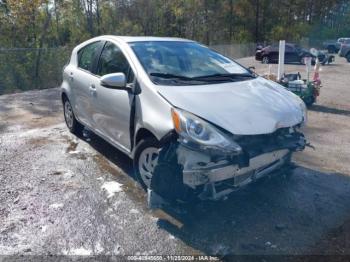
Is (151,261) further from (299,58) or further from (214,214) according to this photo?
(299,58)

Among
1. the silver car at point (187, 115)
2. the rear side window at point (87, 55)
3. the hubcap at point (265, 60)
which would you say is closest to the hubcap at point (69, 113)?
the rear side window at point (87, 55)

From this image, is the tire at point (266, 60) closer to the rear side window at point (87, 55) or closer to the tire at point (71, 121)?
the tire at point (71, 121)

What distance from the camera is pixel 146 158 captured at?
3699 mm

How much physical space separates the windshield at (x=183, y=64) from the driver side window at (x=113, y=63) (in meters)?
0.18

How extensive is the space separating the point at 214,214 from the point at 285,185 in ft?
3.71

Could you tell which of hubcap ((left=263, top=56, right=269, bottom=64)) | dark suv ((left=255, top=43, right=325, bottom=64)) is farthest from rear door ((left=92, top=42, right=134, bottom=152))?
hubcap ((left=263, top=56, right=269, bottom=64))

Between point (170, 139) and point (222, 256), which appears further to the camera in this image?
point (170, 139)

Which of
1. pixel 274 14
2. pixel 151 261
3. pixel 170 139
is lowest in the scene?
pixel 151 261

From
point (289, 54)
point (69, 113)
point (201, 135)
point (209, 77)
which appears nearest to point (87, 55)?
point (69, 113)

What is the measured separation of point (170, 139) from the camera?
10.4ft

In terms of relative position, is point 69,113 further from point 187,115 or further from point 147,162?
point 187,115

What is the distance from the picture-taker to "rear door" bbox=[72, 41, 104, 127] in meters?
4.79

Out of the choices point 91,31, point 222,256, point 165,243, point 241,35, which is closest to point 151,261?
point 165,243

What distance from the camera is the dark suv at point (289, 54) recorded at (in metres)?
23.2
